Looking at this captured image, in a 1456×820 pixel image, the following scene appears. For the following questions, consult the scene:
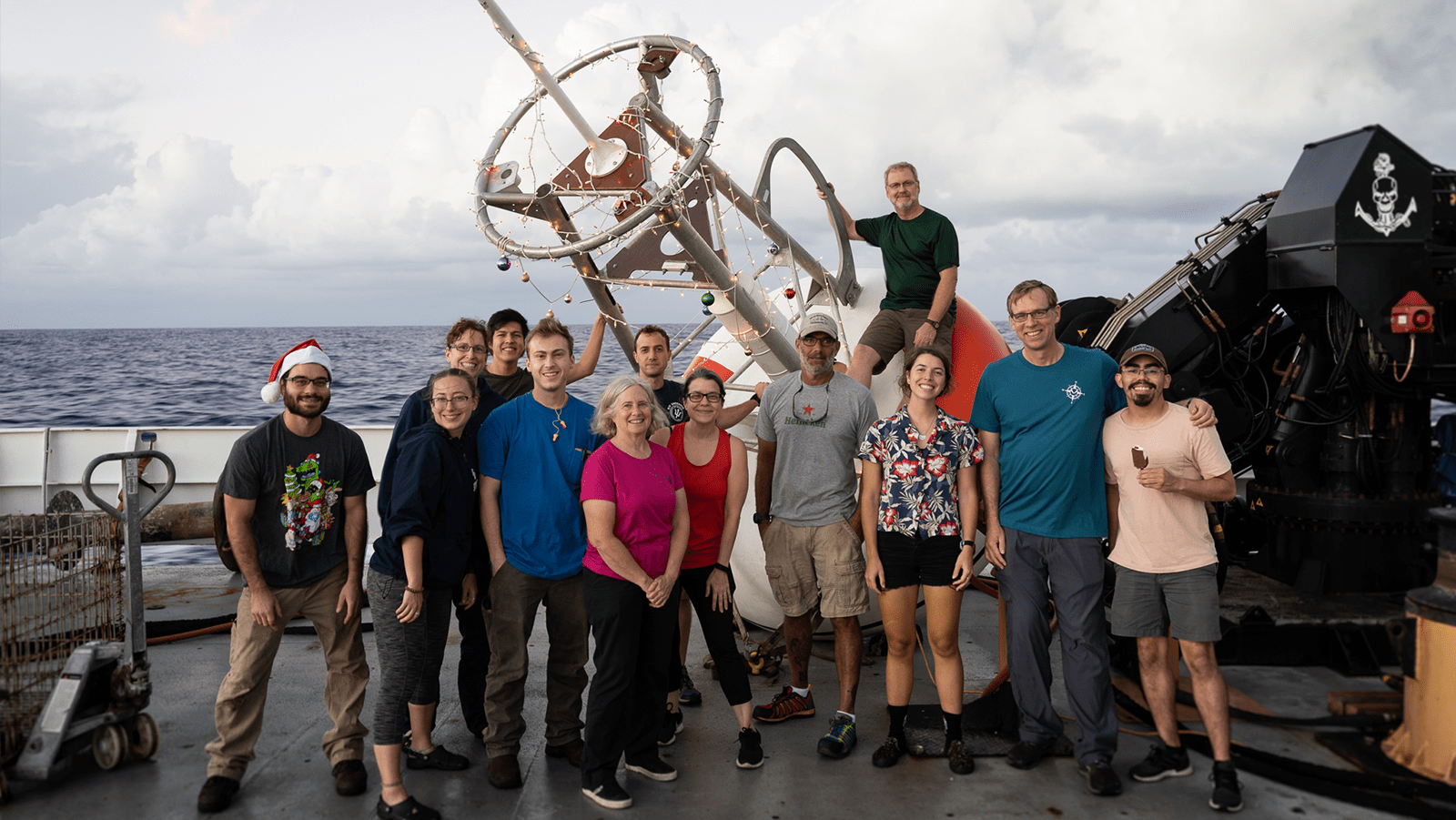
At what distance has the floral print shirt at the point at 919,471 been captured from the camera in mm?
4078

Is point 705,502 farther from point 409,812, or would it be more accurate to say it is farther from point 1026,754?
point 1026,754

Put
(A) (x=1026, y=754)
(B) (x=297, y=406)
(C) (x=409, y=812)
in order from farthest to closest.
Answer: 1. (A) (x=1026, y=754)
2. (B) (x=297, y=406)
3. (C) (x=409, y=812)

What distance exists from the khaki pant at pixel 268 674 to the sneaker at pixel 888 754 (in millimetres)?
2314

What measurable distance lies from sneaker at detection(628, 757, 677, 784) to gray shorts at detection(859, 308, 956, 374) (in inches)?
97.0

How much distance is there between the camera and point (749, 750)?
166 inches

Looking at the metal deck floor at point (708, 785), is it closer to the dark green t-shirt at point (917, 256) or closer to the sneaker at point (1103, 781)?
the sneaker at point (1103, 781)

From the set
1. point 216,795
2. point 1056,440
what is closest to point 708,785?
point 216,795

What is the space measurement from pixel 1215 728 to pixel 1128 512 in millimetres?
947

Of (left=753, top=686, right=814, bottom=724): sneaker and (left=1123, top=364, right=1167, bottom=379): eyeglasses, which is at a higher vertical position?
(left=1123, top=364, right=1167, bottom=379): eyeglasses

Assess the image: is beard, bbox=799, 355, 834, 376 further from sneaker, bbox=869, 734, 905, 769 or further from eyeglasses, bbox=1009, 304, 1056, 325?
sneaker, bbox=869, 734, 905, 769

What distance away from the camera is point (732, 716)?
15.9ft

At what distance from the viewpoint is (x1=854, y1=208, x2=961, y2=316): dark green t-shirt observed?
518 cm

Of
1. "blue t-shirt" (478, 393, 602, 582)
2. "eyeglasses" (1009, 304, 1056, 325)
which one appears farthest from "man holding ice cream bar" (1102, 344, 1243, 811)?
"blue t-shirt" (478, 393, 602, 582)

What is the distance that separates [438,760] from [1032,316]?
11.1ft
